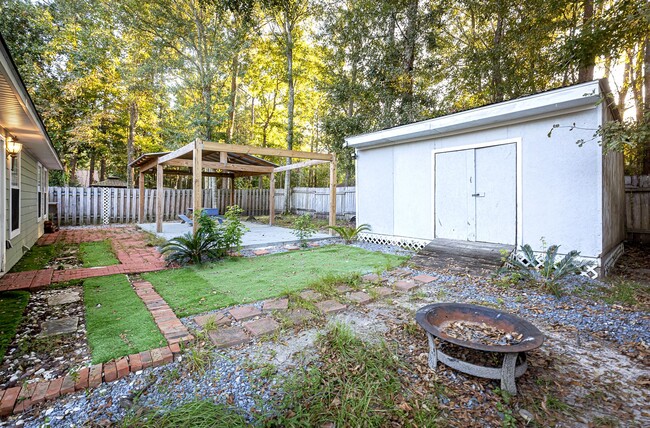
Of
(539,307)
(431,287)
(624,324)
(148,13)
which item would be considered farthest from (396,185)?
(148,13)

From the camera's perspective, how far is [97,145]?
1650 cm

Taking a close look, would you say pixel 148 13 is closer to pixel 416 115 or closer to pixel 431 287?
pixel 416 115

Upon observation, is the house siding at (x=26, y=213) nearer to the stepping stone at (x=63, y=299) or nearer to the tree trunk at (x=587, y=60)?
the stepping stone at (x=63, y=299)

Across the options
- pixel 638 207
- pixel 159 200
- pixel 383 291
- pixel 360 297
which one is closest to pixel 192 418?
pixel 360 297

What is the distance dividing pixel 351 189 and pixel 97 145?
1506 cm

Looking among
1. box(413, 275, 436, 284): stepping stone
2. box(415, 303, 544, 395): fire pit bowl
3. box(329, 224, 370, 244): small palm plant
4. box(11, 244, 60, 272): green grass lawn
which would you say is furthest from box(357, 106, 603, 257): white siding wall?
box(11, 244, 60, 272): green grass lawn

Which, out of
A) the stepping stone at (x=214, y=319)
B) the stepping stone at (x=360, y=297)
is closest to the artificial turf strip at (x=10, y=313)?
the stepping stone at (x=214, y=319)

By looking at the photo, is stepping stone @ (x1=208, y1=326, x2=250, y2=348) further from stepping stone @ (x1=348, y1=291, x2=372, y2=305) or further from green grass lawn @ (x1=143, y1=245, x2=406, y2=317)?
stepping stone @ (x1=348, y1=291, x2=372, y2=305)

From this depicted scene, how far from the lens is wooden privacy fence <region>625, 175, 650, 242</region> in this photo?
691 cm

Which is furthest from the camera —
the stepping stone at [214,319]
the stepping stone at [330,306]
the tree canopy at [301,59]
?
the tree canopy at [301,59]

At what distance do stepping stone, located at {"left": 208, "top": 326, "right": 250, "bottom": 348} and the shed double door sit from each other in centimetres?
459

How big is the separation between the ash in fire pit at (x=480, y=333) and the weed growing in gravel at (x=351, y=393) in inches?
18.5

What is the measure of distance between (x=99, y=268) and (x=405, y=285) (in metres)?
4.63

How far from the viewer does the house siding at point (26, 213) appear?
4.57 metres
